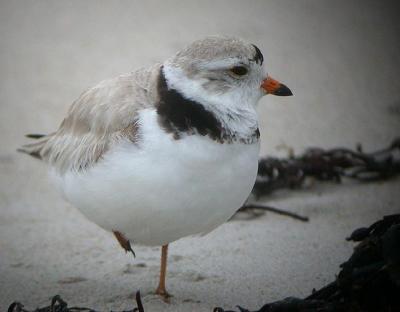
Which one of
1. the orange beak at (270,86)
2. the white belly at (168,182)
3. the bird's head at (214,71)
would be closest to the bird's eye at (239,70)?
the bird's head at (214,71)

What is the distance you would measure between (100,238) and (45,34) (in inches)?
124

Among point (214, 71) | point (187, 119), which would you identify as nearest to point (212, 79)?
point (214, 71)

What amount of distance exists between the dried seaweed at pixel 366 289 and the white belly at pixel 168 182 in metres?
0.51

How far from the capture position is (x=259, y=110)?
5379mm

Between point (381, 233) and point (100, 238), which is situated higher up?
point (381, 233)

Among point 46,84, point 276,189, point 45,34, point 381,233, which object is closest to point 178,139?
point 381,233

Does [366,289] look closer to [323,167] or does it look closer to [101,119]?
[101,119]

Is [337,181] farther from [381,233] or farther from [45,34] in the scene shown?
[45,34]

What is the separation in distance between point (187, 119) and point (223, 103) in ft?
0.68

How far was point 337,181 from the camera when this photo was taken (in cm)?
440

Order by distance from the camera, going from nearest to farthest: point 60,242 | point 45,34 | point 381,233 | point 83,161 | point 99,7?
point 381,233
point 83,161
point 60,242
point 45,34
point 99,7

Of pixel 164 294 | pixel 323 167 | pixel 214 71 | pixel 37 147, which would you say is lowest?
pixel 164 294

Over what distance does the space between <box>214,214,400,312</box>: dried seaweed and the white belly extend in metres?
0.51

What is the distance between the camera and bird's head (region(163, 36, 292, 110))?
9.16ft
